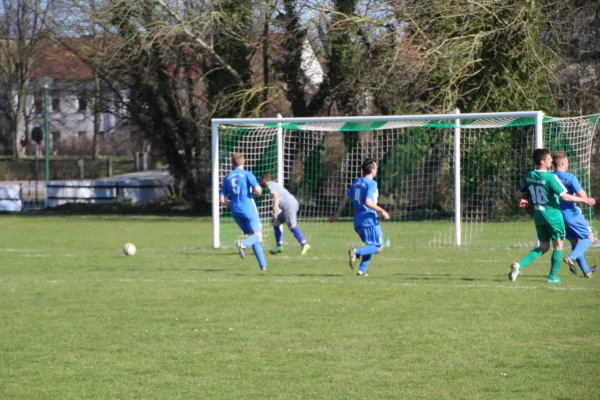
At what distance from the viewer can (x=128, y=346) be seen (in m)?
7.79

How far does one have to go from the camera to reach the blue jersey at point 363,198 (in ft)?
39.8

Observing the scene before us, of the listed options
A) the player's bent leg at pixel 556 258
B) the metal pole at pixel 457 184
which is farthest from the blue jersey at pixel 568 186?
the metal pole at pixel 457 184

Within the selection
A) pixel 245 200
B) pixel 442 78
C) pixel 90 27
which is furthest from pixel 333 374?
pixel 90 27

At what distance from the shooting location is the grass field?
6324mm

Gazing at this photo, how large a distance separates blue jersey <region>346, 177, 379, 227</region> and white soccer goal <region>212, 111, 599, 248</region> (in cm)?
457

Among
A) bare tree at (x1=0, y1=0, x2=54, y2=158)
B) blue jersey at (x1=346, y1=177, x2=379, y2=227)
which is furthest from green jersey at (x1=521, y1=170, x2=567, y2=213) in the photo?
bare tree at (x1=0, y1=0, x2=54, y2=158)

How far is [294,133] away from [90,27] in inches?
308

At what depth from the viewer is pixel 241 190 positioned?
13.4 metres

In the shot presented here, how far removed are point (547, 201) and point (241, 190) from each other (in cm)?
457

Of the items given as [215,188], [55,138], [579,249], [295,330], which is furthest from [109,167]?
[295,330]

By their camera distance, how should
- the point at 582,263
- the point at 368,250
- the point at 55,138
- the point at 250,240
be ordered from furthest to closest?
the point at 55,138 < the point at 250,240 < the point at 368,250 < the point at 582,263

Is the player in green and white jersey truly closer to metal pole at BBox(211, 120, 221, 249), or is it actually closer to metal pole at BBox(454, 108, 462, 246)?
metal pole at BBox(454, 108, 462, 246)

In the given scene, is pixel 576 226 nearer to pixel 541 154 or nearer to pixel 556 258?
pixel 556 258

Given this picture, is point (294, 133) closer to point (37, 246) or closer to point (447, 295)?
point (37, 246)
